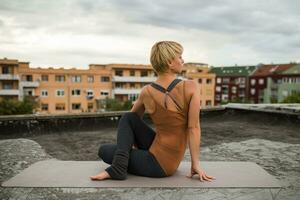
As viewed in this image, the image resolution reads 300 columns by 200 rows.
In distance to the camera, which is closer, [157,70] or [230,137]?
[157,70]

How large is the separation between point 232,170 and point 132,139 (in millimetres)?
1394

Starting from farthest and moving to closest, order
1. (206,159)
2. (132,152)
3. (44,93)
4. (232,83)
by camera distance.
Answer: (232,83) < (44,93) < (206,159) < (132,152)

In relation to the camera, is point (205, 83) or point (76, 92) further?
point (205, 83)

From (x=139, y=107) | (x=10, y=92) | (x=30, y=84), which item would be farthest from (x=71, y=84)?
(x=139, y=107)

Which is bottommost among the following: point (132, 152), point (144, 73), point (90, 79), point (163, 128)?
point (132, 152)

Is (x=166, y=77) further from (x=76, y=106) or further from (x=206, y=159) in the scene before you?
(x=76, y=106)

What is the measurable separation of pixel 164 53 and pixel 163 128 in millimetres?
839

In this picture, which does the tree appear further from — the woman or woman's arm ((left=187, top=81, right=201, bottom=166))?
woman's arm ((left=187, top=81, right=201, bottom=166))

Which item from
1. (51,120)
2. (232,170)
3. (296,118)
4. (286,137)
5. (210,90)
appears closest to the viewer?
(232,170)

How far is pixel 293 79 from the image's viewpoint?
69812 mm

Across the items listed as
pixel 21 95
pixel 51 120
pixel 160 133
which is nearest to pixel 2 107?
pixel 21 95

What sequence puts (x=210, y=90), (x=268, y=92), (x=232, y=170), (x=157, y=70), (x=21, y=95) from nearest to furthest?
(x=157, y=70) < (x=232, y=170) < (x=21, y=95) < (x=210, y=90) < (x=268, y=92)

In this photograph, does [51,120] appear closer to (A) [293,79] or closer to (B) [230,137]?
(B) [230,137]

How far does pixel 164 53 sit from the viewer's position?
3523 millimetres
